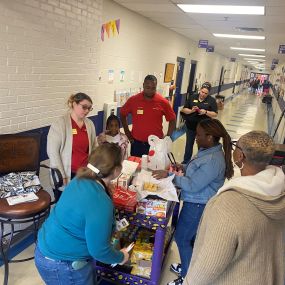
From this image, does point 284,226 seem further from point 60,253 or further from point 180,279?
point 180,279

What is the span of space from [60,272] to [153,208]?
77 centimetres

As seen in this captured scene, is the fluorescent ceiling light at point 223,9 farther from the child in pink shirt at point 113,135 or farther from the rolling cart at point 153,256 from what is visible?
the rolling cart at point 153,256

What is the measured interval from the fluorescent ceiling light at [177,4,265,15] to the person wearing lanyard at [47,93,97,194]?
2.26 metres

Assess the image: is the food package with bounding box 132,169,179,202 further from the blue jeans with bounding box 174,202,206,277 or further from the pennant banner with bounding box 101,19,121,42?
the pennant banner with bounding box 101,19,121,42

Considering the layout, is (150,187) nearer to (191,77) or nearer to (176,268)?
(176,268)

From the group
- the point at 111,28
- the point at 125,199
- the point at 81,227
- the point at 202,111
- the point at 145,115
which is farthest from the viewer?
the point at 202,111

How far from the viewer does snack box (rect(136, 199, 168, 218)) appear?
2059 mm

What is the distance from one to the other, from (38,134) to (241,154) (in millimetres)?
2033

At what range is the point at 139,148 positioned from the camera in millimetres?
3910

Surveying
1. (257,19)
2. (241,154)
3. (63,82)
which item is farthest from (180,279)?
(257,19)

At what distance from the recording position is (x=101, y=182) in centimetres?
151

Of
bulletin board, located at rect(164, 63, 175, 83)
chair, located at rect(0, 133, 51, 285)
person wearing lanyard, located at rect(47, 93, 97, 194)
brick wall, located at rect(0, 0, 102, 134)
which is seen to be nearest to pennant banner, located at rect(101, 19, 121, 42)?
brick wall, located at rect(0, 0, 102, 134)

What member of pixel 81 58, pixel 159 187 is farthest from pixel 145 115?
pixel 159 187

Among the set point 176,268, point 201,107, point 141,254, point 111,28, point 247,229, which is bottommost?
point 176,268
